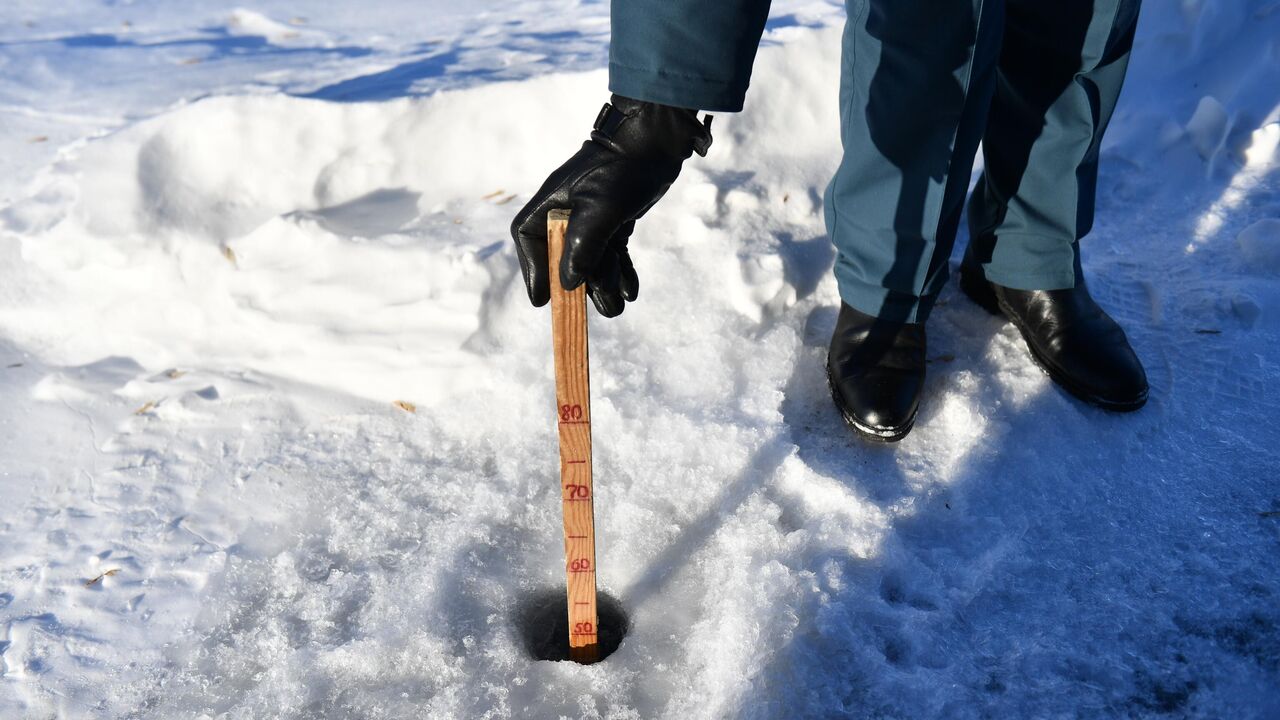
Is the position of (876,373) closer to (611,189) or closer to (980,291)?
(980,291)

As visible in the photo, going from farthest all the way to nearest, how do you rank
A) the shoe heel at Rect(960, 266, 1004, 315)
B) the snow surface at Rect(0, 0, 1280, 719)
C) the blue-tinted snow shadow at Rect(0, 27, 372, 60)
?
the blue-tinted snow shadow at Rect(0, 27, 372, 60) → the shoe heel at Rect(960, 266, 1004, 315) → the snow surface at Rect(0, 0, 1280, 719)

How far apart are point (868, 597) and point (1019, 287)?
0.96m

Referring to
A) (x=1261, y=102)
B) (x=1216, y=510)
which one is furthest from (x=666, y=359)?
(x=1261, y=102)

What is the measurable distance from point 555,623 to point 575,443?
48cm

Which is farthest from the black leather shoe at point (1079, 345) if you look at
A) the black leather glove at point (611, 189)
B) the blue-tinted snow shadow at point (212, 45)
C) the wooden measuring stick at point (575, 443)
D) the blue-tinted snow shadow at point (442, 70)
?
the blue-tinted snow shadow at point (212, 45)

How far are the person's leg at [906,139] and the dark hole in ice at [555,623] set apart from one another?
887 mm

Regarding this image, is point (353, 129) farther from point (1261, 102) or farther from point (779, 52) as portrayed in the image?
point (1261, 102)

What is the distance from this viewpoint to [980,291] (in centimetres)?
229

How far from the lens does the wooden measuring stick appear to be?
50.1 inches

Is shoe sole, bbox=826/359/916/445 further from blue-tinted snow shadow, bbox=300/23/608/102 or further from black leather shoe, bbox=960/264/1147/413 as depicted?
blue-tinted snow shadow, bbox=300/23/608/102

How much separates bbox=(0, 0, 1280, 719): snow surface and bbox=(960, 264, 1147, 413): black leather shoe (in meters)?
0.05

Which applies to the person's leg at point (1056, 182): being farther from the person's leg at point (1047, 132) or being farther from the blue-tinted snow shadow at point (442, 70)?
the blue-tinted snow shadow at point (442, 70)

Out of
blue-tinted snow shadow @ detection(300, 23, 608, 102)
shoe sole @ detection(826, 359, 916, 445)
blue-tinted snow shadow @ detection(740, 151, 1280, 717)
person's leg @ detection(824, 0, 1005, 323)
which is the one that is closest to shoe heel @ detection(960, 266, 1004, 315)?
Result: blue-tinted snow shadow @ detection(740, 151, 1280, 717)

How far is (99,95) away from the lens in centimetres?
353
